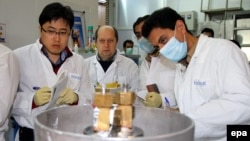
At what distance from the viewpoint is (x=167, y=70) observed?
1.97 metres

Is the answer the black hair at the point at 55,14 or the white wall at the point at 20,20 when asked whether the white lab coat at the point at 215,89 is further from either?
the white wall at the point at 20,20

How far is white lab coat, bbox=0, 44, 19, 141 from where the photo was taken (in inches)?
45.3

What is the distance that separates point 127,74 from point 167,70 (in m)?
0.55

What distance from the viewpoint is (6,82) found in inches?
46.4

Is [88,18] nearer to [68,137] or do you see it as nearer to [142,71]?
[142,71]

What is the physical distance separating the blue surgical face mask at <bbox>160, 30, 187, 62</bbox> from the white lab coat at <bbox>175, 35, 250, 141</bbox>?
7 cm

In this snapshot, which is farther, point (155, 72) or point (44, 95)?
point (155, 72)

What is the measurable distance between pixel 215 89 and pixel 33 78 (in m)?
0.94

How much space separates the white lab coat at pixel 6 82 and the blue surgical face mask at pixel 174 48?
728mm

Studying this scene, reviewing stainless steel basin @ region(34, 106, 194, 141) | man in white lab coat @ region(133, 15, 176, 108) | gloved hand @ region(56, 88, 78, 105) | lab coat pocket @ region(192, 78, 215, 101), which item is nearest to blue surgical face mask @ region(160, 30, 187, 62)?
lab coat pocket @ region(192, 78, 215, 101)

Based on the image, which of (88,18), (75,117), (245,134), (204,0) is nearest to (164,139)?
(75,117)

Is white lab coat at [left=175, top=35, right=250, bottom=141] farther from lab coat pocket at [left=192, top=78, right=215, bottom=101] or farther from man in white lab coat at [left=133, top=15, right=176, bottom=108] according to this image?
man in white lab coat at [left=133, top=15, right=176, bottom=108]

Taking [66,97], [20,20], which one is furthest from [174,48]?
[20,20]

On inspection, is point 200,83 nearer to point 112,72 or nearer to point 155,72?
point 155,72
